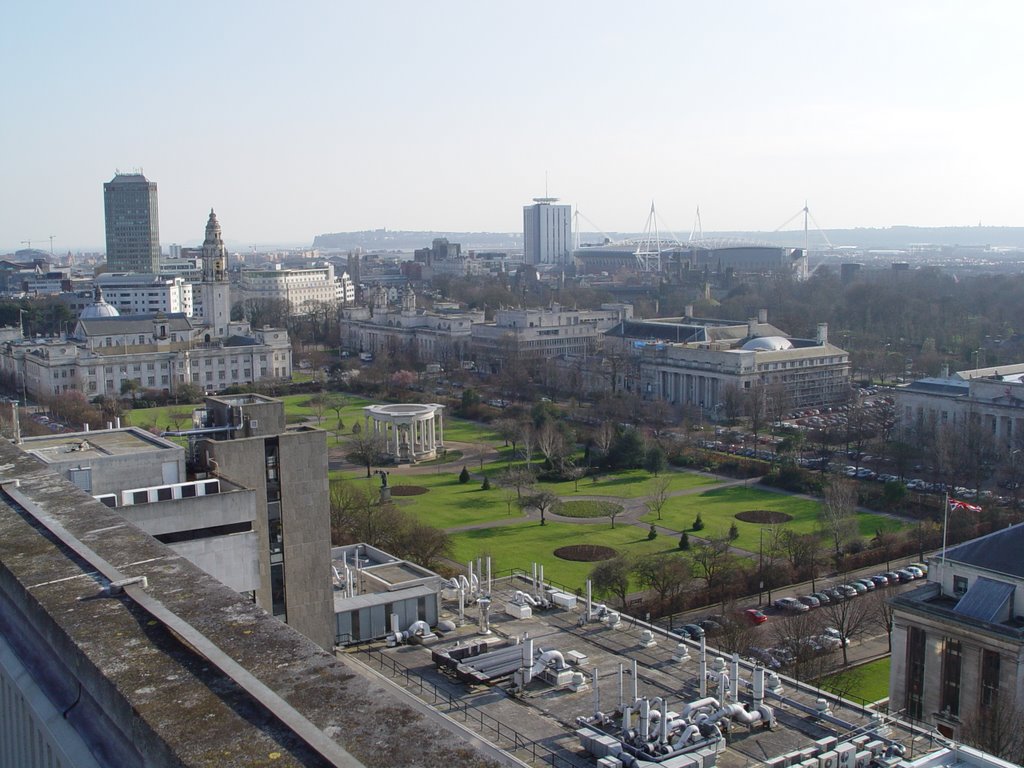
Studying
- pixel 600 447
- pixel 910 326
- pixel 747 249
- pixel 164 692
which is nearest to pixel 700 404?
pixel 600 447

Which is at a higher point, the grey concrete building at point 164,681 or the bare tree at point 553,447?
the grey concrete building at point 164,681

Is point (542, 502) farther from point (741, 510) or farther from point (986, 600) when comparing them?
point (986, 600)

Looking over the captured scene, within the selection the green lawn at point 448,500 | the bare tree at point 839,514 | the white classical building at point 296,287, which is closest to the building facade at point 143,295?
the white classical building at point 296,287

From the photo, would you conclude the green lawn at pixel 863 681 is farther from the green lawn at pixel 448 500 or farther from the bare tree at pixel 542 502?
the green lawn at pixel 448 500

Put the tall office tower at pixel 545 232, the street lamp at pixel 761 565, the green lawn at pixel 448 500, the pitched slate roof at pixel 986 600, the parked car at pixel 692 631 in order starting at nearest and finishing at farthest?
the pitched slate roof at pixel 986 600 < the parked car at pixel 692 631 < the street lamp at pixel 761 565 < the green lawn at pixel 448 500 < the tall office tower at pixel 545 232

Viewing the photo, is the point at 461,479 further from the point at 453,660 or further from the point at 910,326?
the point at 910,326

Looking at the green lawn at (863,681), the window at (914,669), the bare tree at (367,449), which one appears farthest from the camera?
the bare tree at (367,449)
